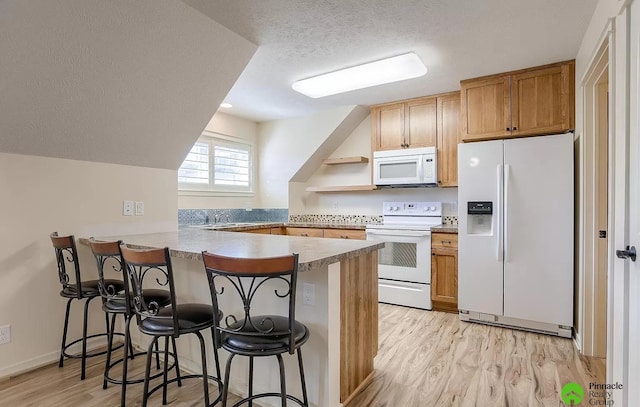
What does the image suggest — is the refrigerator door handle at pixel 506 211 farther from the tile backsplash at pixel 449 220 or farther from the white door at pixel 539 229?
the tile backsplash at pixel 449 220

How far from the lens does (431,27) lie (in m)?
2.38

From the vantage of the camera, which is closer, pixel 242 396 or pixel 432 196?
pixel 242 396

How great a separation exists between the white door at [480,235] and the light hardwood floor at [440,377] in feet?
1.23

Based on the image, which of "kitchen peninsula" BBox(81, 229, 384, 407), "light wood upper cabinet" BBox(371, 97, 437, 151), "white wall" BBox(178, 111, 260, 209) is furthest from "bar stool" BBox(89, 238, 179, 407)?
"light wood upper cabinet" BBox(371, 97, 437, 151)

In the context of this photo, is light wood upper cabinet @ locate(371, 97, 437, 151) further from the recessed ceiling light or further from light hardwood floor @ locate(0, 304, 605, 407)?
light hardwood floor @ locate(0, 304, 605, 407)

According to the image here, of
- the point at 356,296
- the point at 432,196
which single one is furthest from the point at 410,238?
the point at 356,296

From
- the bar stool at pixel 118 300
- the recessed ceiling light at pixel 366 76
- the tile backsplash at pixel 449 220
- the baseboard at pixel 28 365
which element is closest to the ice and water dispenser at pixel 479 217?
the tile backsplash at pixel 449 220

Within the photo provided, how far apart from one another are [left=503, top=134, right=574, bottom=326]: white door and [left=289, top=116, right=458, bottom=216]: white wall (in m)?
1.16

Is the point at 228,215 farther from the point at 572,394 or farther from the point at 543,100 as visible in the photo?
the point at 572,394

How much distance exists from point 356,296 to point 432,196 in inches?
103

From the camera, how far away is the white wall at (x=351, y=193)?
4.39 metres

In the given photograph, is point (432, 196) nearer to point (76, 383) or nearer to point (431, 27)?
point (431, 27)

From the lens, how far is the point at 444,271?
3.54 metres

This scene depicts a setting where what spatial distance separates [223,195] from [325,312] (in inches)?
134
